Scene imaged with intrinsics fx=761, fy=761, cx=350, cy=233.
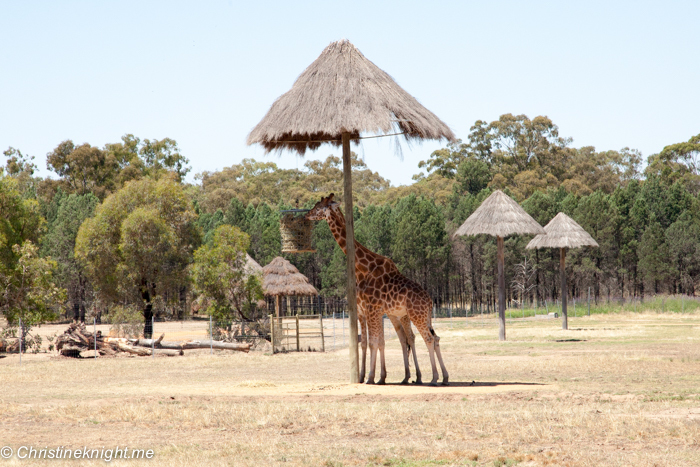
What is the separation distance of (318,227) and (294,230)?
4374 cm

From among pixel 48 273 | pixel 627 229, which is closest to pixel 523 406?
pixel 48 273

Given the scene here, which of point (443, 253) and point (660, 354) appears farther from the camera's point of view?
point (443, 253)

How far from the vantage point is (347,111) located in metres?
13.7

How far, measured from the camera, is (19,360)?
22.8m

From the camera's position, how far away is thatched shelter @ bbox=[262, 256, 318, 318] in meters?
36.6

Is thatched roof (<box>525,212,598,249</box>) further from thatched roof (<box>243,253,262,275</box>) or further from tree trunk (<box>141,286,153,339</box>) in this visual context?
tree trunk (<box>141,286,153,339</box>)

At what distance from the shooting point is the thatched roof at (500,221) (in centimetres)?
2736

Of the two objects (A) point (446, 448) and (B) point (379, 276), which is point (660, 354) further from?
(A) point (446, 448)

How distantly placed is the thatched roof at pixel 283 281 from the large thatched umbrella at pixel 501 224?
36.1 ft

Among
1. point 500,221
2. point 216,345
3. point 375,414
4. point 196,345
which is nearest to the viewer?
point 375,414

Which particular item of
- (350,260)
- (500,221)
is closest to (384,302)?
(350,260)

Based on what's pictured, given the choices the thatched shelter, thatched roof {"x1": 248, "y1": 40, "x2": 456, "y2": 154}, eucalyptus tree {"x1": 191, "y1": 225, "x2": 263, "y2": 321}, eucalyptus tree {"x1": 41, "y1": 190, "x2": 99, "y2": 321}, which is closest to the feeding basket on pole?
thatched roof {"x1": 248, "y1": 40, "x2": 456, "y2": 154}

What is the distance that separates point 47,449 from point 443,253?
48.0 metres

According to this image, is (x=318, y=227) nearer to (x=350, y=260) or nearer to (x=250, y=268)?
(x=250, y=268)
